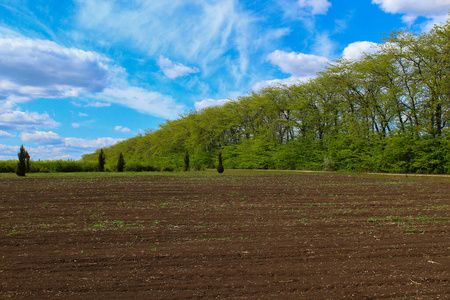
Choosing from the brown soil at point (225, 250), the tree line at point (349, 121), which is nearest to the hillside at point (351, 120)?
the tree line at point (349, 121)

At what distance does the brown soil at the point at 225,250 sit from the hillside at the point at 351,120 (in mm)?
13239

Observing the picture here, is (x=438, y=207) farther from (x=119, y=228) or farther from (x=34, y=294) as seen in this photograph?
(x=34, y=294)

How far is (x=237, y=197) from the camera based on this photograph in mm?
9312

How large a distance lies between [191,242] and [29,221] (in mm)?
3860

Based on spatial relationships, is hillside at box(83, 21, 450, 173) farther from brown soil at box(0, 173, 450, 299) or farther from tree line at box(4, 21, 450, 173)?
brown soil at box(0, 173, 450, 299)

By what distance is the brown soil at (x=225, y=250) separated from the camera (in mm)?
3406

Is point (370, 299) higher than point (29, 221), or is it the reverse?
point (29, 221)

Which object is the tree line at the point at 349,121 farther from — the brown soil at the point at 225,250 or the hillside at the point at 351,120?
the brown soil at the point at 225,250

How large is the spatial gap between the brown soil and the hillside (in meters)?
13.2

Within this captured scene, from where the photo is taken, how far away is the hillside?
63.7 ft

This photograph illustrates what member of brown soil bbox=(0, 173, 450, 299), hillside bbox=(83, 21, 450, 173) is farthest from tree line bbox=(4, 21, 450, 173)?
brown soil bbox=(0, 173, 450, 299)

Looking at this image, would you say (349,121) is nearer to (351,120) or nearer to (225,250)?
(351,120)

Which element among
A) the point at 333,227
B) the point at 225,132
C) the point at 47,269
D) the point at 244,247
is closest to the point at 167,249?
the point at 244,247

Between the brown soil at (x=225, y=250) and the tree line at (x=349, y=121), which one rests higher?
the tree line at (x=349, y=121)
